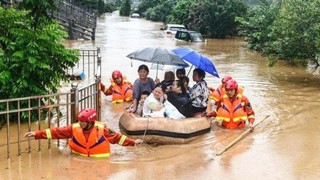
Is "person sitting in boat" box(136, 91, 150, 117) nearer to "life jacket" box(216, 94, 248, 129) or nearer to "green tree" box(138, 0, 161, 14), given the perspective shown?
"life jacket" box(216, 94, 248, 129)

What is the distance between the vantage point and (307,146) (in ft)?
27.8

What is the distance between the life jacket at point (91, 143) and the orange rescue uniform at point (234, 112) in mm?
3184

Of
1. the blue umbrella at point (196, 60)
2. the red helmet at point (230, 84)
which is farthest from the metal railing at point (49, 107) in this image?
the red helmet at point (230, 84)

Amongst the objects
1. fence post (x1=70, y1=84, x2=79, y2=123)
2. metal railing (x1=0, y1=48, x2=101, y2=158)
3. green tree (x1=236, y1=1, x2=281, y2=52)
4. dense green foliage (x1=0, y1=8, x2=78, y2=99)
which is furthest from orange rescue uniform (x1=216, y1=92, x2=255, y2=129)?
green tree (x1=236, y1=1, x2=281, y2=52)

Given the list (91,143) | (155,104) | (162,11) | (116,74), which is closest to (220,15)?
(162,11)

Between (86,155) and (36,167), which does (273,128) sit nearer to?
(86,155)

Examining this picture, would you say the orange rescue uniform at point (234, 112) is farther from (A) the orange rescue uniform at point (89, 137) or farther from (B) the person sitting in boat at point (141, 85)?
(A) the orange rescue uniform at point (89, 137)

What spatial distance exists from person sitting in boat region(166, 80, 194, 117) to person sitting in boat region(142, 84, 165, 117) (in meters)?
0.67

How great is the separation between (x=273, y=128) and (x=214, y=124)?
4.25 feet

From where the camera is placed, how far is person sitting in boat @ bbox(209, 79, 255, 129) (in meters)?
9.34

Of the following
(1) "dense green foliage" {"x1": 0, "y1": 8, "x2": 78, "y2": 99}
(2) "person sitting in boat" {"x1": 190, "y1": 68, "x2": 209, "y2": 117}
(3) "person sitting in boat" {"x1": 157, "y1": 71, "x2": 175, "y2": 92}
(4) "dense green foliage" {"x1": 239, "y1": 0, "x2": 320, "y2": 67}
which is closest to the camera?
(1) "dense green foliage" {"x1": 0, "y1": 8, "x2": 78, "y2": 99}

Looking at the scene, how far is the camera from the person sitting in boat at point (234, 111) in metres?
9.34

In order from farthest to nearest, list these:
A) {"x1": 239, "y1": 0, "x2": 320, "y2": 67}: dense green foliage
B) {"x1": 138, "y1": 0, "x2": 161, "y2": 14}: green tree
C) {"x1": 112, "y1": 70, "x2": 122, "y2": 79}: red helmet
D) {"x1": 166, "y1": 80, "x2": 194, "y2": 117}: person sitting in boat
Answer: {"x1": 138, "y1": 0, "x2": 161, "y2": 14}: green tree < {"x1": 239, "y1": 0, "x2": 320, "y2": 67}: dense green foliage < {"x1": 112, "y1": 70, "x2": 122, "y2": 79}: red helmet < {"x1": 166, "y1": 80, "x2": 194, "y2": 117}: person sitting in boat

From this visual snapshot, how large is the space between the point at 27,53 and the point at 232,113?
4.31 meters
